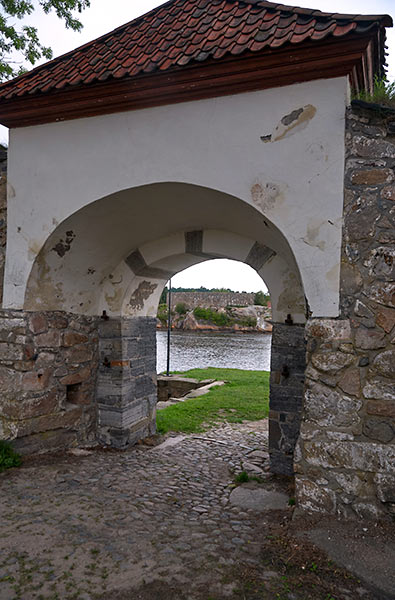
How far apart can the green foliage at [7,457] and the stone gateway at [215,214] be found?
0.25ft

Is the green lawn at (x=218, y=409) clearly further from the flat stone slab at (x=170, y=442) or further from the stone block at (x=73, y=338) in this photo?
the stone block at (x=73, y=338)

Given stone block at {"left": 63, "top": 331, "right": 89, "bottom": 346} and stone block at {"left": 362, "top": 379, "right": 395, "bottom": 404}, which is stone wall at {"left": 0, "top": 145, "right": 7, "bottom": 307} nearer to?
stone block at {"left": 63, "top": 331, "right": 89, "bottom": 346}

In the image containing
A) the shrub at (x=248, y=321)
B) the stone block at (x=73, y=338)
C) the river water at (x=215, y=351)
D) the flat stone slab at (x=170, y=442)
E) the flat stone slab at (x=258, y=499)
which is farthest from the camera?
the shrub at (x=248, y=321)

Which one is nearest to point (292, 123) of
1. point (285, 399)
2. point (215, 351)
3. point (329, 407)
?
point (329, 407)

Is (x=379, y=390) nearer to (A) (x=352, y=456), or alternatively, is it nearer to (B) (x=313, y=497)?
(A) (x=352, y=456)

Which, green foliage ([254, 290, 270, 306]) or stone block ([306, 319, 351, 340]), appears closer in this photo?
stone block ([306, 319, 351, 340])

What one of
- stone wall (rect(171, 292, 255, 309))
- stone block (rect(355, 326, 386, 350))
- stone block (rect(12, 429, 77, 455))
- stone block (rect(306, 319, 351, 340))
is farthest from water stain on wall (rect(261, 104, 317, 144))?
stone wall (rect(171, 292, 255, 309))

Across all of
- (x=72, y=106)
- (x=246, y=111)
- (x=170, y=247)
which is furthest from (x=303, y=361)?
(x=72, y=106)

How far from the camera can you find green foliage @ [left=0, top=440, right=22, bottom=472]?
371 cm

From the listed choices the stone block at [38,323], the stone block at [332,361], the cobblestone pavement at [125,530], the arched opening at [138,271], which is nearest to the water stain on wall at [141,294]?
the arched opening at [138,271]

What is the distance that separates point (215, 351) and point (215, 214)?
584 inches

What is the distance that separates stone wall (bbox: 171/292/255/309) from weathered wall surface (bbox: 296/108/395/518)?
2115cm

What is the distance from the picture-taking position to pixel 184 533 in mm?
2785

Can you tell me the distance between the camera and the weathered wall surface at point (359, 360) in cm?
272
